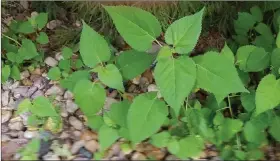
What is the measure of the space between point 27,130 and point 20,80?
11.2 inches

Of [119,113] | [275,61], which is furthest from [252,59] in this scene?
[119,113]

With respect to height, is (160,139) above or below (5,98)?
below

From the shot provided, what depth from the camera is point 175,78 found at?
63.2 inches

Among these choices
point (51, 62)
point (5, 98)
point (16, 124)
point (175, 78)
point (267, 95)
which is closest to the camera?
point (175, 78)

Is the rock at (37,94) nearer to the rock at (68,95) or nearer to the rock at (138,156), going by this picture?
the rock at (68,95)

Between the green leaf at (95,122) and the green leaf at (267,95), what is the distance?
22.1 inches

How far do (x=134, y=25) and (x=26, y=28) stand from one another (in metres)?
0.64

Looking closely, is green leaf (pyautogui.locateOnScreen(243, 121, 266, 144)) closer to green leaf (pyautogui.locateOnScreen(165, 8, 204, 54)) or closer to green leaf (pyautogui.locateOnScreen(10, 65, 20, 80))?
green leaf (pyautogui.locateOnScreen(165, 8, 204, 54))

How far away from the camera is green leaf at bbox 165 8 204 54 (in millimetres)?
1639

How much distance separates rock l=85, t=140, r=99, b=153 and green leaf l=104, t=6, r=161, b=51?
41 cm

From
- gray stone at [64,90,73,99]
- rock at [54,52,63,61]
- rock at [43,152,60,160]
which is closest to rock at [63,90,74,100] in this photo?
gray stone at [64,90,73,99]

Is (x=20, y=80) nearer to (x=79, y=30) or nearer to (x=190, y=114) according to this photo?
(x=79, y=30)

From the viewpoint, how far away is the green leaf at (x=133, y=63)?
1.78 m

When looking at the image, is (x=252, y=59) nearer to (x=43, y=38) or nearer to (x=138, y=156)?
(x=138, y=156)
